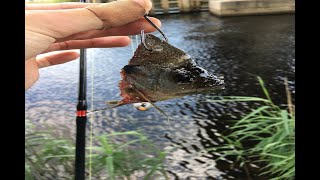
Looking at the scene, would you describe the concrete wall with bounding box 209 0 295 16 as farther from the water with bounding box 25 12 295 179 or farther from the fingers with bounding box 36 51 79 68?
the fingers with bounding box 36 51 79 68

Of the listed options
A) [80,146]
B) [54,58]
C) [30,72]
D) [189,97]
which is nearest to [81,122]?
[80,146]

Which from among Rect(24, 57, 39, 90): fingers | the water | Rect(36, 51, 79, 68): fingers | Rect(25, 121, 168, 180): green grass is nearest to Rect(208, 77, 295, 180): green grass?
the water

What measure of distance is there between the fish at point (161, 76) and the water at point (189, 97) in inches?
46.3

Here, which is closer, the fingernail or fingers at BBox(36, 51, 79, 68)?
the fingernail

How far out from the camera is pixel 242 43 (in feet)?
20.3

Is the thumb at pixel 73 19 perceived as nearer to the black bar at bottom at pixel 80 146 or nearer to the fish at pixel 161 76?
the fish at pixel 161 76

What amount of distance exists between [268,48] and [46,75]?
9.40 ft

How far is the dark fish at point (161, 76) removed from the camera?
480 millimetres

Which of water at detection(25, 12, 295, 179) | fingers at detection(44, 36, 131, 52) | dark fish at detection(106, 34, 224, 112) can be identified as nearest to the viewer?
dark fish at detection(106, 34, 224, 112)

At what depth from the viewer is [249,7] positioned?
7203 mm

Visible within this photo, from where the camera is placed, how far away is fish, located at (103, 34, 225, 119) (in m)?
0.48

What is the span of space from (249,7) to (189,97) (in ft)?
12.7

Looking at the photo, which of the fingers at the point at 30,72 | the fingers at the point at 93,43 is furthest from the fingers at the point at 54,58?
the fingers at the point at 30,72
